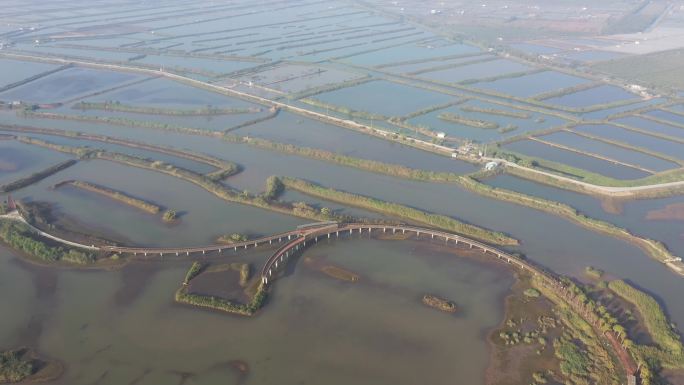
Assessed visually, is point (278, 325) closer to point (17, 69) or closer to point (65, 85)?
point (65, 85)

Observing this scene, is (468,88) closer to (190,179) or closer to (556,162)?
(556,162)

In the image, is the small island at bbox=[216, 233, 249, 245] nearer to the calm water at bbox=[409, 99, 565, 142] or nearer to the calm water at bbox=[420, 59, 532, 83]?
the calm water at bbox=[409, 99, 565, 142]

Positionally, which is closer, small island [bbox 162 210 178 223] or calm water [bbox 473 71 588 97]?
small island [bbox 162 210 178 223]

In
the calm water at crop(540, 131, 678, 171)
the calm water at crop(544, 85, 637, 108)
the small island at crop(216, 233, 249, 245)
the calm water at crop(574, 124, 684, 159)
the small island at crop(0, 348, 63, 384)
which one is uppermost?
the calm water at crop(544, 85, 637, 108)

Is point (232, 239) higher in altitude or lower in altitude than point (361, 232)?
lower

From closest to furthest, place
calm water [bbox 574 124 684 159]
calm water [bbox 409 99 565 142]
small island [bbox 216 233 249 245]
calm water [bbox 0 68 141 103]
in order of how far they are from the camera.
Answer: small island [bbox 216 233 249 245], calm water [bbox 574 124 684 159], calm water [bbox 409 99 565 142], calm water [bbox 0 68 141 103]

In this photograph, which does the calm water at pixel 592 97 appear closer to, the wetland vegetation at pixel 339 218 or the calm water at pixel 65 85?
the wetland vegetation at pixel 339 218

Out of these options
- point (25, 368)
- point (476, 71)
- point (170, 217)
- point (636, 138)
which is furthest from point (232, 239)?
point (476, 71)

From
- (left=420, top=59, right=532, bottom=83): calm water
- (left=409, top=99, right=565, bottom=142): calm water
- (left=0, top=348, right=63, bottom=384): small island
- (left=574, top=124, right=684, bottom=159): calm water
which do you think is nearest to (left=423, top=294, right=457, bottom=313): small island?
(left=0, top=348, right=63, bottom=384): small island

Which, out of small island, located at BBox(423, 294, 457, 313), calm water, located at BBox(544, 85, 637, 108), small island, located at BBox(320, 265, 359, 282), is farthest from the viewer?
calm water, located at BBox(544, 85, 637, 108)
